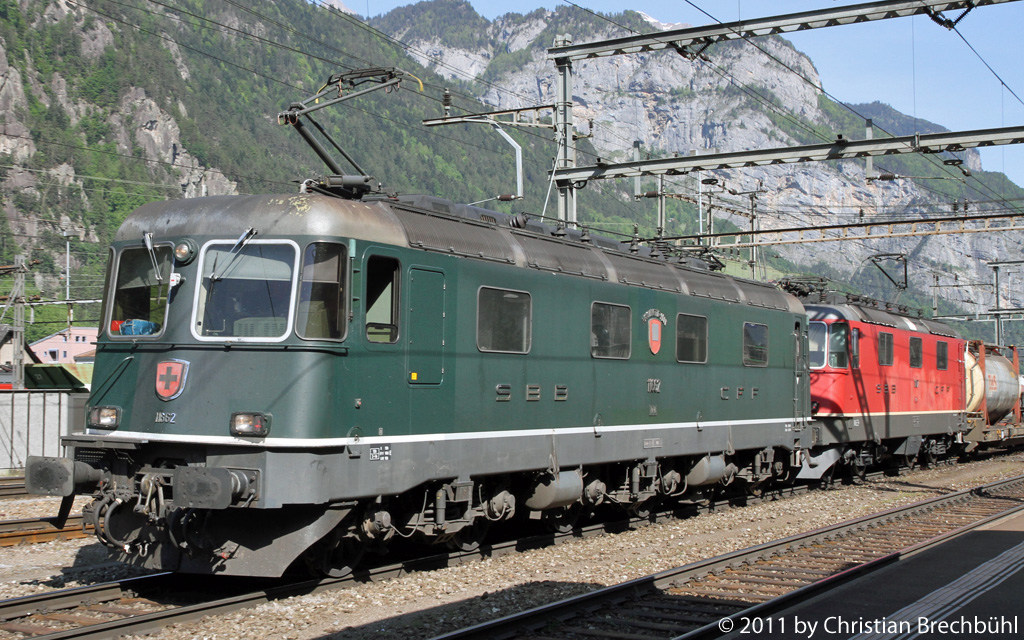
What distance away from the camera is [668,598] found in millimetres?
9477

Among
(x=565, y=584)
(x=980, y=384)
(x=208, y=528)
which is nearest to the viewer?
(x=208, y=528)

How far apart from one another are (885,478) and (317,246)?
710 inches

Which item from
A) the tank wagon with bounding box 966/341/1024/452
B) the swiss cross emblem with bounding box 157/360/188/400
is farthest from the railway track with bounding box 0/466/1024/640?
the tank wagon with bounding box 966/341/1024/452

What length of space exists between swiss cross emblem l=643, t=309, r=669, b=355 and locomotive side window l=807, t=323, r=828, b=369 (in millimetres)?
7475

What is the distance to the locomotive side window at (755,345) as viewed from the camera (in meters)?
16.5

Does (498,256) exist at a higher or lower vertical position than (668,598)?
higher

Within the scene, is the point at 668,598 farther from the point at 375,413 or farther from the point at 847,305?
the point at 847,305

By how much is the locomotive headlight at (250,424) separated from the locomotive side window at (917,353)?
751 inches

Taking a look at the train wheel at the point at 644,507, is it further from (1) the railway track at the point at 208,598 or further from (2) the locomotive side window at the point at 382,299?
(2) the locomotive side window at the point at 382,299

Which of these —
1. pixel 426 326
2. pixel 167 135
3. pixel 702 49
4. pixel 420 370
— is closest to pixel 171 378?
pixel 420 370

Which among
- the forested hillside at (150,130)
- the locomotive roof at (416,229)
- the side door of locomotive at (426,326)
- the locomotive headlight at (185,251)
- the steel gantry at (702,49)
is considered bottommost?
the side door of locomotive at (426,326)

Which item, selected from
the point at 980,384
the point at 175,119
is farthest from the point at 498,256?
the point at 175,119

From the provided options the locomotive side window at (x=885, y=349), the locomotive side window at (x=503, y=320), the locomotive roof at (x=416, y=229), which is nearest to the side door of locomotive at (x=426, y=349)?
the locomotive roof at (x=416, y=229)

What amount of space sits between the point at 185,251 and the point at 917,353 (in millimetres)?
19870
